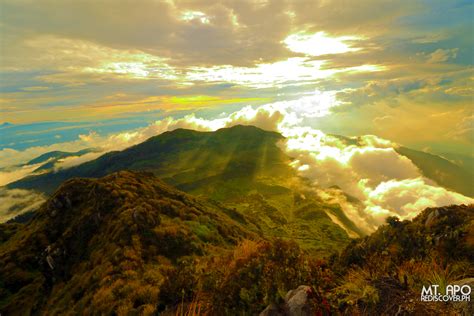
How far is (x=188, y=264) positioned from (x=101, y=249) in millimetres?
19466

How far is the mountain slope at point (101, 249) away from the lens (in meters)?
19.9

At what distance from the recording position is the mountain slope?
65.4ft

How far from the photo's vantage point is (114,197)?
40781 millimetres

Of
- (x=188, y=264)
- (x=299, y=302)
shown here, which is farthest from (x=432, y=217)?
(x=188, y=264)

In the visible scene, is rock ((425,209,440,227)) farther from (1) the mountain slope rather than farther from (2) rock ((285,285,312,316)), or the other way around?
(1) the mountain slope

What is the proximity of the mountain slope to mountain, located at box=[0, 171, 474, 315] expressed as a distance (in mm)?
132

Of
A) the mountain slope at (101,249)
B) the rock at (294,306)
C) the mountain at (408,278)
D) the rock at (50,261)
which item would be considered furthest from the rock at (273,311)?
the rock at (50,261)

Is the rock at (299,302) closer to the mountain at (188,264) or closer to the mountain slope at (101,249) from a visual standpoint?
the mountain at (188,264)

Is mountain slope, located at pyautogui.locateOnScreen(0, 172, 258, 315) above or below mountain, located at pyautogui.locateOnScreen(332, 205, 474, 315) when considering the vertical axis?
below

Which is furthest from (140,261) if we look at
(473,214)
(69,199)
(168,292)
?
(69,199)

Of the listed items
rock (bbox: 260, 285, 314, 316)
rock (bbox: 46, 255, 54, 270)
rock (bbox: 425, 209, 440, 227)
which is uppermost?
rock (bbox: 260, 285, 314, 316)

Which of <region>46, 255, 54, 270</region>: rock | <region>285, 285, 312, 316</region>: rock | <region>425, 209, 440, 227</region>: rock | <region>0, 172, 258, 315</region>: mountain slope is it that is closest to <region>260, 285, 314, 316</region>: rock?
<region>285, 285, 312, 316</region>: rock

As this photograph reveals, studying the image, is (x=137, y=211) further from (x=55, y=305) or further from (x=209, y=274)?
(x=209, y=274)

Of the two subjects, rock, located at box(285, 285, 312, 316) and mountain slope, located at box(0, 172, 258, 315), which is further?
mountain slope, located at box(0, 172, 258, 315)
